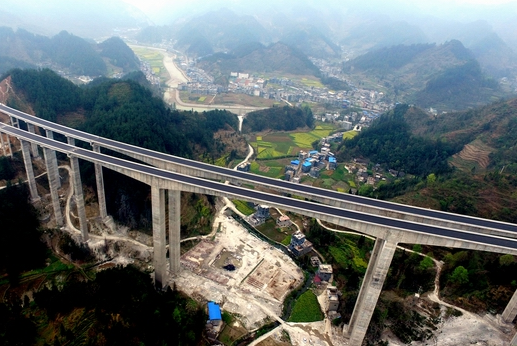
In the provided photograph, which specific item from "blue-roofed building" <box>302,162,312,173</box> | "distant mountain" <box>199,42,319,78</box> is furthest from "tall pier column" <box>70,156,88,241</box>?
"distant mountain" <box>199,42,319,78</box>

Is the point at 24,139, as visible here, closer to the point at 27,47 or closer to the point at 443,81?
the point at 27,47

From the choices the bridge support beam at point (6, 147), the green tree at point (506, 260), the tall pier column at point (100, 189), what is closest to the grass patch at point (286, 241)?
the green tree at point (506, 260)

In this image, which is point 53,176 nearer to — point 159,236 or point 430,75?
point 159,236

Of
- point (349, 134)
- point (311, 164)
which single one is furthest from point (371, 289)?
point (349, 134)

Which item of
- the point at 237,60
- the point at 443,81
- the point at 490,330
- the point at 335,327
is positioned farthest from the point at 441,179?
the point at 237,60

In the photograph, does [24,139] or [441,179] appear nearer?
[24,139]

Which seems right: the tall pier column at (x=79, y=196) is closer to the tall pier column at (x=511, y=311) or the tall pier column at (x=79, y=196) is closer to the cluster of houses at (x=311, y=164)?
the cluster of houses at (x=311, y=164)

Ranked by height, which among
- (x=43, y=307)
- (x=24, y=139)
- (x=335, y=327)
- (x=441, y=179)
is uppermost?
(x=24, y=139)
